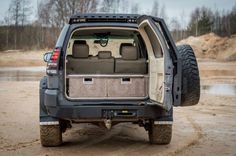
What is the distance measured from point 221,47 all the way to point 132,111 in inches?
2105

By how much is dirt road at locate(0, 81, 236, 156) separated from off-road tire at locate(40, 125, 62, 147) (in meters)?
0.12

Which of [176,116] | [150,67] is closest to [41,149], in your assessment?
[150,67]

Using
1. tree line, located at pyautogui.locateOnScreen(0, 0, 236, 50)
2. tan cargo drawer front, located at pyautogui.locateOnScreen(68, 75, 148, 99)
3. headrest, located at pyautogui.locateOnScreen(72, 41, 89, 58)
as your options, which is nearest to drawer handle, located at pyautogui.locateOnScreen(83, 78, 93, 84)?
tan cargo drawer front, located at pyautogui.locateOnScreen(68, 75, 148, 99)

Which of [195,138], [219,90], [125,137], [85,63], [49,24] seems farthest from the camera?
[49,24]

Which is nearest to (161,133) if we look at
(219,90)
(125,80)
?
(125,80)

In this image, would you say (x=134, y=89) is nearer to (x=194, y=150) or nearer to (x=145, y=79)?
(x=145, y=79)

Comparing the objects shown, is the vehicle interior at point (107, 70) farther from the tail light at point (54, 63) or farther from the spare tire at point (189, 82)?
the spare tire at point (189, 82)

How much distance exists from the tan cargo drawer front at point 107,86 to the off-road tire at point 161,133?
604mm

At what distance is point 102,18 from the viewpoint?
263 inches

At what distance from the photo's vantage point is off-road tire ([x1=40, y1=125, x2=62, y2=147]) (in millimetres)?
6730

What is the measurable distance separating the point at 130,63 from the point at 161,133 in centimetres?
119

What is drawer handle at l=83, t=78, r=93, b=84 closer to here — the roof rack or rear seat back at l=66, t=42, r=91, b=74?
rear seat back at l=66, t=42, r=91, b=74

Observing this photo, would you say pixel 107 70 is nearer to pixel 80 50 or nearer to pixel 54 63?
pixel 80 50

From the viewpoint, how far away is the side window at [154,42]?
6.48 m
